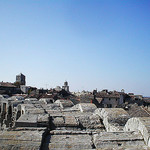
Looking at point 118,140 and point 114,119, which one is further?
point 114,119

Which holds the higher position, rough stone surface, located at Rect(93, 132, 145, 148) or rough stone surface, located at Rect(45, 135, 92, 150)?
rough stone surface, located at Rect(93, 132, 145, 148)

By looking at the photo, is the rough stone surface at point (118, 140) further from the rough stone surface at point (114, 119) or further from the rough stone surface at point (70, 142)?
the rough stone surface at point (114, 119)

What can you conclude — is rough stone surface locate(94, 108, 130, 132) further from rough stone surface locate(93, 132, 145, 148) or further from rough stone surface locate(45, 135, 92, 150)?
rough stone surface locate(45, 135, 92, 150)

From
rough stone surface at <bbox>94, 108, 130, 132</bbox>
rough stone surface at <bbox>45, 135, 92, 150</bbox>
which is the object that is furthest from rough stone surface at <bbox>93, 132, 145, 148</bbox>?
rough stone surface at <bbox>94, 108, 130, 132</bbox>

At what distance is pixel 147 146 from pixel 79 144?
1705 millimetres

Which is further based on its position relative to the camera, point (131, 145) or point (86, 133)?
point (86, 133)

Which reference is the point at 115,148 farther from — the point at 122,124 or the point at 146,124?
the point at 122,124

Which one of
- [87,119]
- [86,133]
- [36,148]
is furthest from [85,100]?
[36,148]


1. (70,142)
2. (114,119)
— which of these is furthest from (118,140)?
(114,119)

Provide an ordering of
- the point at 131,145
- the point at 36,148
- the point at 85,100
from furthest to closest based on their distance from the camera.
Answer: the point at 85,100 → the point at 131,145 → the point at 36,148

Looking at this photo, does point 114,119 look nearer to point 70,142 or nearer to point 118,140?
point 118,140

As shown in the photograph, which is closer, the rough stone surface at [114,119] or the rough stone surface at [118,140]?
the rough stone surface at [118,140]

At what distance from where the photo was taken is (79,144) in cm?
443

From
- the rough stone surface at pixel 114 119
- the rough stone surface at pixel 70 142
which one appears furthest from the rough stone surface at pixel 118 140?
the rough stone surface at pixel 114 119
